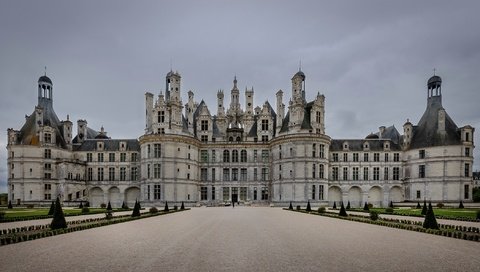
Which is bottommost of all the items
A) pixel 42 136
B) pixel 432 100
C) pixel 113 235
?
pixel 113 235

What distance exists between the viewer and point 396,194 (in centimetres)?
6538

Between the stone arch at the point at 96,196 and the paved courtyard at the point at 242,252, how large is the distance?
170ft

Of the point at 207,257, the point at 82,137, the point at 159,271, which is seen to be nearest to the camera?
the point at 159,271

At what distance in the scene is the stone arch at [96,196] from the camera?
220 feet

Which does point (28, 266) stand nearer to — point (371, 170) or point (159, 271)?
point (159, 271)

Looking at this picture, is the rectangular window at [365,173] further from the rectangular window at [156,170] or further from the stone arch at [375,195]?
the rectangular window at [156,170]

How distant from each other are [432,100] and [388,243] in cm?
5598

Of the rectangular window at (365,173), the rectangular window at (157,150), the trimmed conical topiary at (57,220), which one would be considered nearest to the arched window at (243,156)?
the rectangular window at (157,150)

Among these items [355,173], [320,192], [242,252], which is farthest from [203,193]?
[242,252]

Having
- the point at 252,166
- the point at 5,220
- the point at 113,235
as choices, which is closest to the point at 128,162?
the point at 252,166

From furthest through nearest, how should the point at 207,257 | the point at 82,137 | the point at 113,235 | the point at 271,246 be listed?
the point at 82,137
the point at 113,235
the point at 271,246
the point at 207,257

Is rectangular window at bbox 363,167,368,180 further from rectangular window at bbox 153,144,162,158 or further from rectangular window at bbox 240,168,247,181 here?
rectangular window at bbox 153,144,162,158

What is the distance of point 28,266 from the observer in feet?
36.2

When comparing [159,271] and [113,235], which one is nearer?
[159,271]
